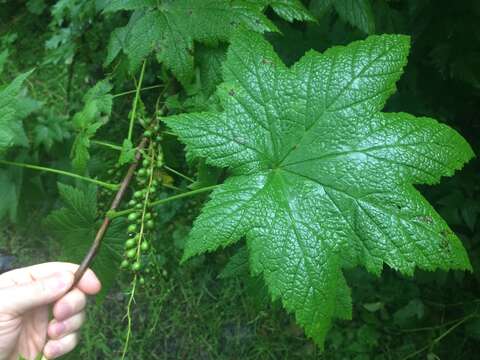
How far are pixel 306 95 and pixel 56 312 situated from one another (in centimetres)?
89

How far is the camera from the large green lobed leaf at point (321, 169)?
106cm

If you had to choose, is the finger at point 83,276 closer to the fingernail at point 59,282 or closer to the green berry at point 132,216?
the fingernail at point 59,282

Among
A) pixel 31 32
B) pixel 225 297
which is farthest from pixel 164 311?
pixel 31 32

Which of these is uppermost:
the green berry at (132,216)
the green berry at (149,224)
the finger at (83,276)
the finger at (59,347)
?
the green berry at (132,216)

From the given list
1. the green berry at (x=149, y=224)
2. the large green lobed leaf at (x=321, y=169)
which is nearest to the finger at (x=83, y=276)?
the green berry at (x=149, y=224)

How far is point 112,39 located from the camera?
1492 mm

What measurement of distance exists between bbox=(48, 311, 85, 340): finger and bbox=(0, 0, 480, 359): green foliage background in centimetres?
22

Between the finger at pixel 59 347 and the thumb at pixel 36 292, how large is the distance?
0.13 m

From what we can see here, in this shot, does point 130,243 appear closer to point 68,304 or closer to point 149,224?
point 149,224

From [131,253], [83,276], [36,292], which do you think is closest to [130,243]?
[131,253]

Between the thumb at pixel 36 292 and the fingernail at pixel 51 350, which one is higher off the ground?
the thumb at pixel 36 292

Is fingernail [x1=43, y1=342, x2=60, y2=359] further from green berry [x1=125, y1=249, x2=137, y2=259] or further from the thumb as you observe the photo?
green berry [x1=125, y1=249, x2=137, y2=259]

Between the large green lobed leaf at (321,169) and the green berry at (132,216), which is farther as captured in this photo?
the green berry at (132,216)

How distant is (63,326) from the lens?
1378 mm
